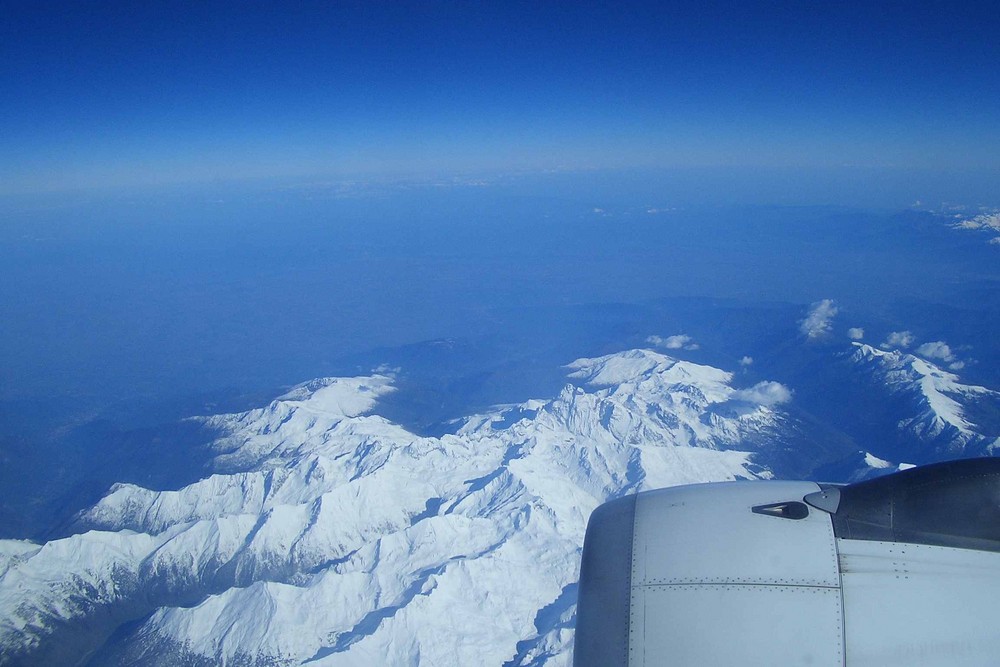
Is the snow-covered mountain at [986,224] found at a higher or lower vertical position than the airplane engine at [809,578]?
lower

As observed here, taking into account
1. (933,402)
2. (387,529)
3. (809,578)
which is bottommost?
(387,529)

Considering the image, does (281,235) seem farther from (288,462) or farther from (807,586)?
(807,586)

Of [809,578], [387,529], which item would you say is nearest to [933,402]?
[387,529]

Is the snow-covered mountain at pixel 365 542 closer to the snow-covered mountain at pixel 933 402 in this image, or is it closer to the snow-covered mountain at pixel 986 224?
the snow-covered mountain at pixel 933 402

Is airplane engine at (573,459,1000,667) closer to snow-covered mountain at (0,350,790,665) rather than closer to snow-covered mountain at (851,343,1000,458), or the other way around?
snow-covered mountain at (0,350,790,665)

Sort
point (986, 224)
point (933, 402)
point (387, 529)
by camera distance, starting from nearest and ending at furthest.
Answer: point (387, 529) → point (933, 402) → point (986, 224)

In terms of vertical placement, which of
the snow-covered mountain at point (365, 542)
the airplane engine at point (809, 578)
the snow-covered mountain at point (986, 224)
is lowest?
the snow-covered mountain at point (365, 542)

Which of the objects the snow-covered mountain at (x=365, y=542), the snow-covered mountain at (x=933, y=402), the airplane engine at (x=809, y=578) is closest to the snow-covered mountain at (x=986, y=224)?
the snow-covered mountain at (x=933, y=402)

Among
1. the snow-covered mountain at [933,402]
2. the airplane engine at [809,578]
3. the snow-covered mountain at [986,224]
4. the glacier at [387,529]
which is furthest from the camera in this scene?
the snow-covered mountain at [986,224]

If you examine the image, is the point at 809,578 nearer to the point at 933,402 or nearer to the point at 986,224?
the point at 933,402
